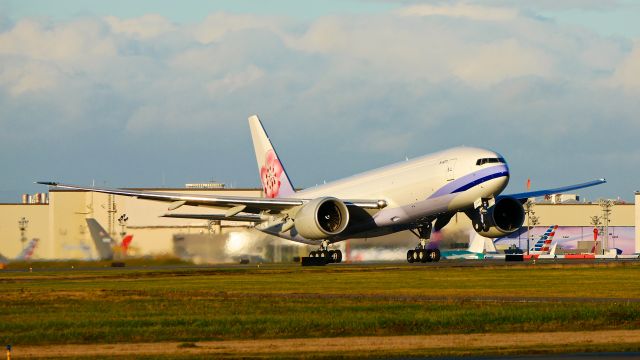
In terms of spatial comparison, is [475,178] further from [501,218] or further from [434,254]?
[434,254]

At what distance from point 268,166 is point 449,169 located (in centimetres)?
2293

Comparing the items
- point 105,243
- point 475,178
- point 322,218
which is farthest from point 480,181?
point 105,243

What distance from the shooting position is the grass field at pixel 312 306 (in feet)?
107

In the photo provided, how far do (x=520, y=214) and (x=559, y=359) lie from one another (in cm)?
5148

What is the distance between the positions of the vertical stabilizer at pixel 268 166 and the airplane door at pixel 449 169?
62.8ft

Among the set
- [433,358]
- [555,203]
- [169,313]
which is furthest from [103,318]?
[555,203]

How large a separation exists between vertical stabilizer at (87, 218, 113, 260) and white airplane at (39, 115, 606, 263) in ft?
31.1

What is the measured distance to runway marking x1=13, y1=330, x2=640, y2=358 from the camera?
90.6ft

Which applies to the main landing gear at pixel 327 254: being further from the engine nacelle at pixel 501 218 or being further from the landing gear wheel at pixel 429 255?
the engine nacelle at pixel 501 218

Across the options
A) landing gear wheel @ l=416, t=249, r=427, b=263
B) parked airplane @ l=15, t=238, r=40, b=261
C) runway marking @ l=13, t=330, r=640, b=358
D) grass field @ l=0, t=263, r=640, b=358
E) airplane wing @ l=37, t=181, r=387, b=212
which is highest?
airplane wing @ l=37, t=181, r=387, b=212

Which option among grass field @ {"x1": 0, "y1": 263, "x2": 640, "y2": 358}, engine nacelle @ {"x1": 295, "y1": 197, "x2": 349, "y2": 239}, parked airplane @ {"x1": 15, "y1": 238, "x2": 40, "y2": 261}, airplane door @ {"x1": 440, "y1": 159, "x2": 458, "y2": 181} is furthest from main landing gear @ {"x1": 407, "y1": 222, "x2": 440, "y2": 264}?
parked airplane @ {"x1": 15, "y1": 238, "x2": 40, "y2": 261}

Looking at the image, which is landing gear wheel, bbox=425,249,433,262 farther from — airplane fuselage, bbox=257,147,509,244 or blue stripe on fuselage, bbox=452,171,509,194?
blue stripe on fuselage, bbox=452,171,509,194

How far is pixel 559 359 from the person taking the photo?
23.9 metres

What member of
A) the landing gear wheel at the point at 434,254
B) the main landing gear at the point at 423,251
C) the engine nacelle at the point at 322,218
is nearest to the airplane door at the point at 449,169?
the main landing gear at the point at 423,251
